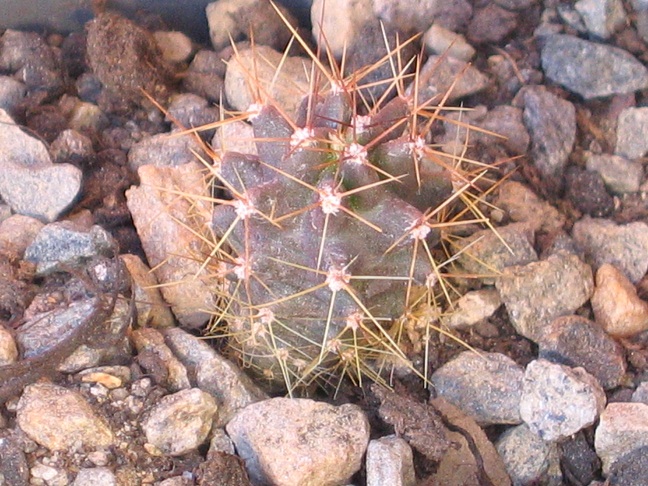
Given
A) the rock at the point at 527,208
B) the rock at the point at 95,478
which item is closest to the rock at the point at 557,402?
the rock at the point at 527,208

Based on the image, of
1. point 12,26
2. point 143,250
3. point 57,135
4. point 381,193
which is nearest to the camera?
point 381,193

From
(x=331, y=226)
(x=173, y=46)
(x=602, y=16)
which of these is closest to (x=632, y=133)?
(x=602, y=16)

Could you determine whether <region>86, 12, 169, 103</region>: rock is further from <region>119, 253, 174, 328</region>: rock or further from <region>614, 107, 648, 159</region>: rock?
<region>614, 107, 648, 159</region>: rock

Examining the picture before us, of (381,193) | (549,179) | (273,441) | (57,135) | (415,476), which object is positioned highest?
(381,193)

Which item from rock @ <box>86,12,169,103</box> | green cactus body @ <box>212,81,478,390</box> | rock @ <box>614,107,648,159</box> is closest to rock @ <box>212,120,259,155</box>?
rock @ <box>86,12,169,103</box>

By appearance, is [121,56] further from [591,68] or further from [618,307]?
[618,307]

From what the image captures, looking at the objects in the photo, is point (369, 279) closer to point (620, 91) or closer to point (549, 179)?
point (549, 179)

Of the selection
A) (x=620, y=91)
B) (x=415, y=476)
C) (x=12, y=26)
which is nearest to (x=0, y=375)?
(x=415, y=476)
